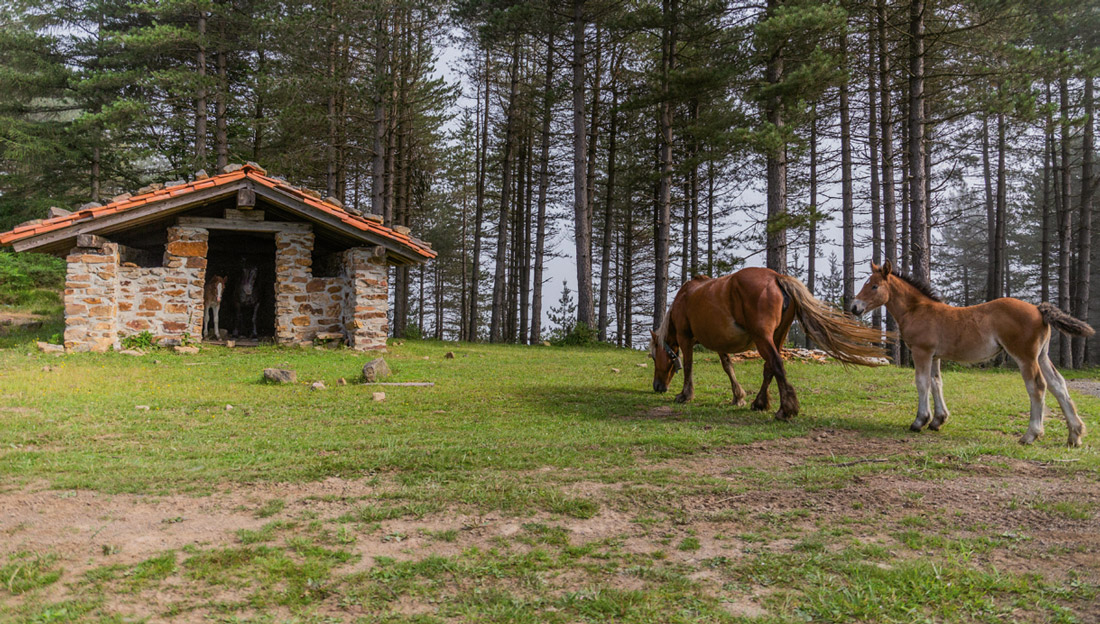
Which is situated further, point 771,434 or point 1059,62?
point 1059,62

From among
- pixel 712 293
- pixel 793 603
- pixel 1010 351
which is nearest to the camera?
pixel 793 603

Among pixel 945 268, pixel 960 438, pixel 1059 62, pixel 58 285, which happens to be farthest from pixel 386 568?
pixel 945 268

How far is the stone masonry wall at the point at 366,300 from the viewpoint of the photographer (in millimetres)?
14508

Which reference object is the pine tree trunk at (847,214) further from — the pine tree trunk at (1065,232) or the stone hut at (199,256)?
the stone hut at (199,256)

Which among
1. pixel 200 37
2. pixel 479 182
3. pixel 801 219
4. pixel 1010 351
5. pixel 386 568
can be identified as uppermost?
pixel 200 37

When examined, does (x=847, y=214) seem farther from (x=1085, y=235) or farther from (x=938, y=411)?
(x=938, y=411)

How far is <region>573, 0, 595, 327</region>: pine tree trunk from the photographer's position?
19859 mm

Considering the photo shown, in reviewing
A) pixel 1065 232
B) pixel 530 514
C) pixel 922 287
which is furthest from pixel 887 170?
pixel 530 514

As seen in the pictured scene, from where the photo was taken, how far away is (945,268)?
124ft

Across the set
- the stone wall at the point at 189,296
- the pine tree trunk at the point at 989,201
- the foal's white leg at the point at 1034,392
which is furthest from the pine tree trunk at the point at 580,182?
the pine tree trunk at the point at 989,201

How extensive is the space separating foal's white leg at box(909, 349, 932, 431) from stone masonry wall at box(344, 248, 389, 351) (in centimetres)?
1156

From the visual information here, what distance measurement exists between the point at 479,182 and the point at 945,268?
3047 centimetres

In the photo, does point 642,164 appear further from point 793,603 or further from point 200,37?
point 793,603

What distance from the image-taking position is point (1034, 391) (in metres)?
5.79
